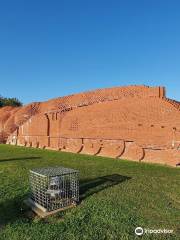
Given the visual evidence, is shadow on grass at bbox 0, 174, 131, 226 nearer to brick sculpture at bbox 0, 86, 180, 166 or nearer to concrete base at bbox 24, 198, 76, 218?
concrete base at bbox 24, 198, 76, 218

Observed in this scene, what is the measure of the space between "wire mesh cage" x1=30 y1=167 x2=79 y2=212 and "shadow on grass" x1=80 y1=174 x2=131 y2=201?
0.42 meters

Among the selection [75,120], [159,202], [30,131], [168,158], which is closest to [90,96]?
[75,120]

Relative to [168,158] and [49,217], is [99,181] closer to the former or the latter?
[49,217]

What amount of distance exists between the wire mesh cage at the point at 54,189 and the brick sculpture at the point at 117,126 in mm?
8003

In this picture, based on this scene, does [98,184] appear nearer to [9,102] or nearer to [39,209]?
[39,209]

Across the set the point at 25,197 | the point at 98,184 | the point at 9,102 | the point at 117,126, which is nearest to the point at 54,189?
the point at 25,197

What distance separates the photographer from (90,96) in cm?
2488

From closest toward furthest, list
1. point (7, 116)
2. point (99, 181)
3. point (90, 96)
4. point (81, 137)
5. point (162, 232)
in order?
point (162, 232), point (99, 181), point (81, 137), point (90, 96), point (7, 116)

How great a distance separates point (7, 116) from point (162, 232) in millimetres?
36408

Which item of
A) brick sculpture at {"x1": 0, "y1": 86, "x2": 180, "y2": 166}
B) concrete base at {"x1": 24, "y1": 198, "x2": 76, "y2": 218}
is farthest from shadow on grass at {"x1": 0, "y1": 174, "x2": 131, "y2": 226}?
brick sculpture at {"x1": 0, "y1": 86, "x2": 180, "y2": 166}

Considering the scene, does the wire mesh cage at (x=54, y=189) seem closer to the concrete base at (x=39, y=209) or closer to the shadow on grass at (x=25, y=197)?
the concrete base at (x=39, y=209)

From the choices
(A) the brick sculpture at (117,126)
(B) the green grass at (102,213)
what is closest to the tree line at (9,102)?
(A) the brick sculpture at (117,126)

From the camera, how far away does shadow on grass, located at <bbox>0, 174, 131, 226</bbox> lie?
557 cm

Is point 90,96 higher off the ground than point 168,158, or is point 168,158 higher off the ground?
point 90,96
